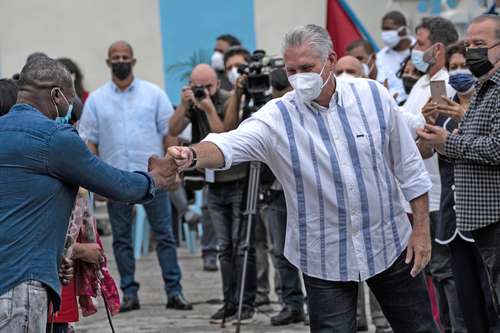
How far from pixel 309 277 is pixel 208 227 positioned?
713cm

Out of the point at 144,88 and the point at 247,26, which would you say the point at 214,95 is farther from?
the point at 247,26

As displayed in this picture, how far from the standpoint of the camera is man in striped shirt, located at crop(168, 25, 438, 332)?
19.2 feet

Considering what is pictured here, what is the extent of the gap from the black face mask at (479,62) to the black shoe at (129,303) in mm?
4870

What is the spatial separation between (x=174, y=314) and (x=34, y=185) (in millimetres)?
5287

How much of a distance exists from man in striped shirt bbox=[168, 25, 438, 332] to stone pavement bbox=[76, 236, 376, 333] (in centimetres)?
331

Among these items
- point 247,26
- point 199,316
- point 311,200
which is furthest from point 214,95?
point 247,26

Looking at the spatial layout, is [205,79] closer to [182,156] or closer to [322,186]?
[322,186]

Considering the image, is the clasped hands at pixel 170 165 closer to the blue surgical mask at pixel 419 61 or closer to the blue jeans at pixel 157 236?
the blue surgical mask at pixel 419 61

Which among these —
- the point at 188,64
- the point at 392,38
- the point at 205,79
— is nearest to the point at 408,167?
the point at 205,79

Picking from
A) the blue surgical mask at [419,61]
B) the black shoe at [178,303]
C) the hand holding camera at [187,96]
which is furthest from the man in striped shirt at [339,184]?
the black shoe at [178,303]

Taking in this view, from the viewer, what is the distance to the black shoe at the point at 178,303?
34.4 feet

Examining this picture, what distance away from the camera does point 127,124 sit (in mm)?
10875

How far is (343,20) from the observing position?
42.0 feet

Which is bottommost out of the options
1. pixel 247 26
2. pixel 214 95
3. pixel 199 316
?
pixel 199 316
